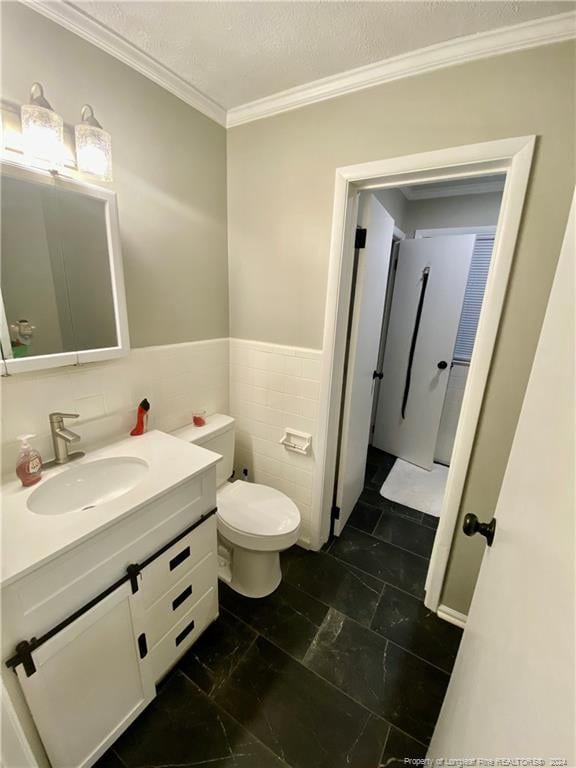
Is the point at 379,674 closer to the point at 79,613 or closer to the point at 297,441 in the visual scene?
the point at 297,441

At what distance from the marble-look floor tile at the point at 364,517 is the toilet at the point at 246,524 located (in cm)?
69

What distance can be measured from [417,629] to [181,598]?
112 centimetres

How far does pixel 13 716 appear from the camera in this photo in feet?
2.06

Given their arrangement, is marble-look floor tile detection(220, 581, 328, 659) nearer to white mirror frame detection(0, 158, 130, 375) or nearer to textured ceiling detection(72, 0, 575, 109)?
white mirror frame detection(0, 158, 130, 375)

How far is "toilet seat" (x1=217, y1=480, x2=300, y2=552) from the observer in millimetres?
1425

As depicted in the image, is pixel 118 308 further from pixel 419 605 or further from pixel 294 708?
pixel 419 605

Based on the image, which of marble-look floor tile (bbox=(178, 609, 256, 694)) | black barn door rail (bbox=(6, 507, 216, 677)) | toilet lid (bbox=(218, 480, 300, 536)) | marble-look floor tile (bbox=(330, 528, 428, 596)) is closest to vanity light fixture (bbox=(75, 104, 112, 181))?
black barn door rail (bbox=(6, 507, 216, 677))

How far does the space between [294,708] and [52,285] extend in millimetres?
1803

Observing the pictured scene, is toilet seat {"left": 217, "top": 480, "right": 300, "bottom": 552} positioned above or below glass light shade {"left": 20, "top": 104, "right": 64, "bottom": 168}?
below

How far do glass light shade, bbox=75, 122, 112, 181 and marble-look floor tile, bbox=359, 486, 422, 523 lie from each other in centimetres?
243

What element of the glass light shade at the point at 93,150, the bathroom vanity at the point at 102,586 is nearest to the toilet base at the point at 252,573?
the bathroom vanity at the point at 102,586

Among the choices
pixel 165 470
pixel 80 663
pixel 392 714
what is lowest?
pixel 392 714

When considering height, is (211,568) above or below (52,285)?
below

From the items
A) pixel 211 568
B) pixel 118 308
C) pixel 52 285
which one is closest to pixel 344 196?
pixel 118 308
